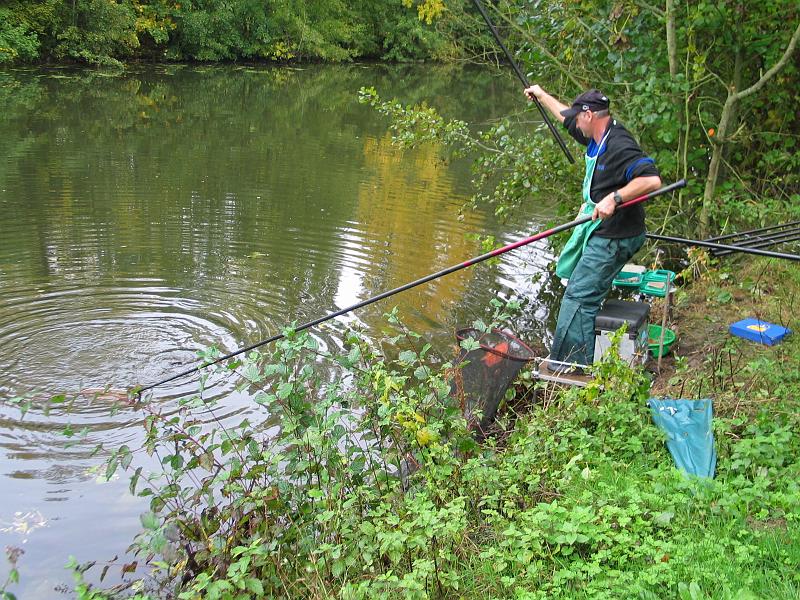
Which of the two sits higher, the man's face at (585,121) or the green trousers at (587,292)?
the man's face at (585,121)

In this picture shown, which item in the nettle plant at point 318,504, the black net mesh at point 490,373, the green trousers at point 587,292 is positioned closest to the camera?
the nettle plant at point 318,504

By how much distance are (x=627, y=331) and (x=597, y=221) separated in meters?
0.73

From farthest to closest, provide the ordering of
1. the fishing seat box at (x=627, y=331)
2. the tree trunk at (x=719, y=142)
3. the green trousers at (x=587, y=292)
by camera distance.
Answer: the tree trunk at (x=719, y=142), the fishing seat box at (x=627, y=331), the green trousers at (x=587, y=292)

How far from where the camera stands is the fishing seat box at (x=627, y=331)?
504 cm

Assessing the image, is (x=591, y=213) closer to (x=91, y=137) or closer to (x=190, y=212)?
(x=190, y=212)

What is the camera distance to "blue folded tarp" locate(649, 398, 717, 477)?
Result: 3703 millimetres

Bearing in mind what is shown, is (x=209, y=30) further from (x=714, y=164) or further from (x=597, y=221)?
(x=597, y=221)

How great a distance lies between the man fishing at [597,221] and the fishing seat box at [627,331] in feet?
0.38

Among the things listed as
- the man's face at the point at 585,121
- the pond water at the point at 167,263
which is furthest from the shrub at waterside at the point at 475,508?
the man's face at the point at 585,121

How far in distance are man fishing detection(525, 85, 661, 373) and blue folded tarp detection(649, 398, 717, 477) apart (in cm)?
81

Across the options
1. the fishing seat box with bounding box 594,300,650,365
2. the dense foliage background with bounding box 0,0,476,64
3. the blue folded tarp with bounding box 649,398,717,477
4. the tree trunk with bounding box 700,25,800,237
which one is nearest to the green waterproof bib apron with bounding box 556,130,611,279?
the fishing seat box with bounding box 594,300,650,365

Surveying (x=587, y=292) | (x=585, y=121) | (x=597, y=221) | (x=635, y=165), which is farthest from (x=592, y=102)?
(x=587, y=292)

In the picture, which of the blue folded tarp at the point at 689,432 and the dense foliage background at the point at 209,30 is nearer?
the blue folded tarp at the point at 689,432

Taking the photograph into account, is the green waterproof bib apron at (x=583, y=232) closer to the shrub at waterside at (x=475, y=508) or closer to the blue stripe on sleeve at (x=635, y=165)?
the blue stripe on sleeve at (x=635, y=165)
